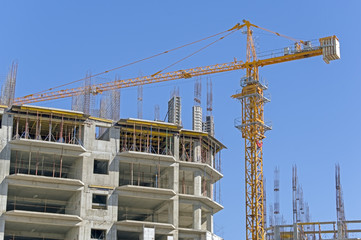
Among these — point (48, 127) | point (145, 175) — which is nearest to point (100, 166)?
point (145, 175)

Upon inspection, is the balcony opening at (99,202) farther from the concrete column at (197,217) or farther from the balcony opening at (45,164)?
the concrete column at (197,217)

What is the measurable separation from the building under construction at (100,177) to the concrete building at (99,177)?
4.7 inches

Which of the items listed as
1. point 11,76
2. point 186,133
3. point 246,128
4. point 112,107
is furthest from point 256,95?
point 11,76

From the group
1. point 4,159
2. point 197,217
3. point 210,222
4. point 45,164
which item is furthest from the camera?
point 210,222

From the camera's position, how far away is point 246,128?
96.6 metres

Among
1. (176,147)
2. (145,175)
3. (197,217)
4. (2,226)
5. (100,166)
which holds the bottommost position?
(2,226)

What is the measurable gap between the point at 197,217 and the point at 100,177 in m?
13.2

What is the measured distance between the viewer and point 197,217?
8950cm

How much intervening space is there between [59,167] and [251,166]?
25.2 metres

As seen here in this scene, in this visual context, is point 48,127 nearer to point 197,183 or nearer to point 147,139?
point 147,139

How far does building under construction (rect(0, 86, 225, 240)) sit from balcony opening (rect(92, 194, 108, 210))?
12 cm

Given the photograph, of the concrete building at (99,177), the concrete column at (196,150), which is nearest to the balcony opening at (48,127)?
the concrete building at (99,177)

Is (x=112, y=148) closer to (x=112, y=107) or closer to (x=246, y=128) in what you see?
(x=112, y=107)

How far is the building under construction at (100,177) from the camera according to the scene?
277 ft
